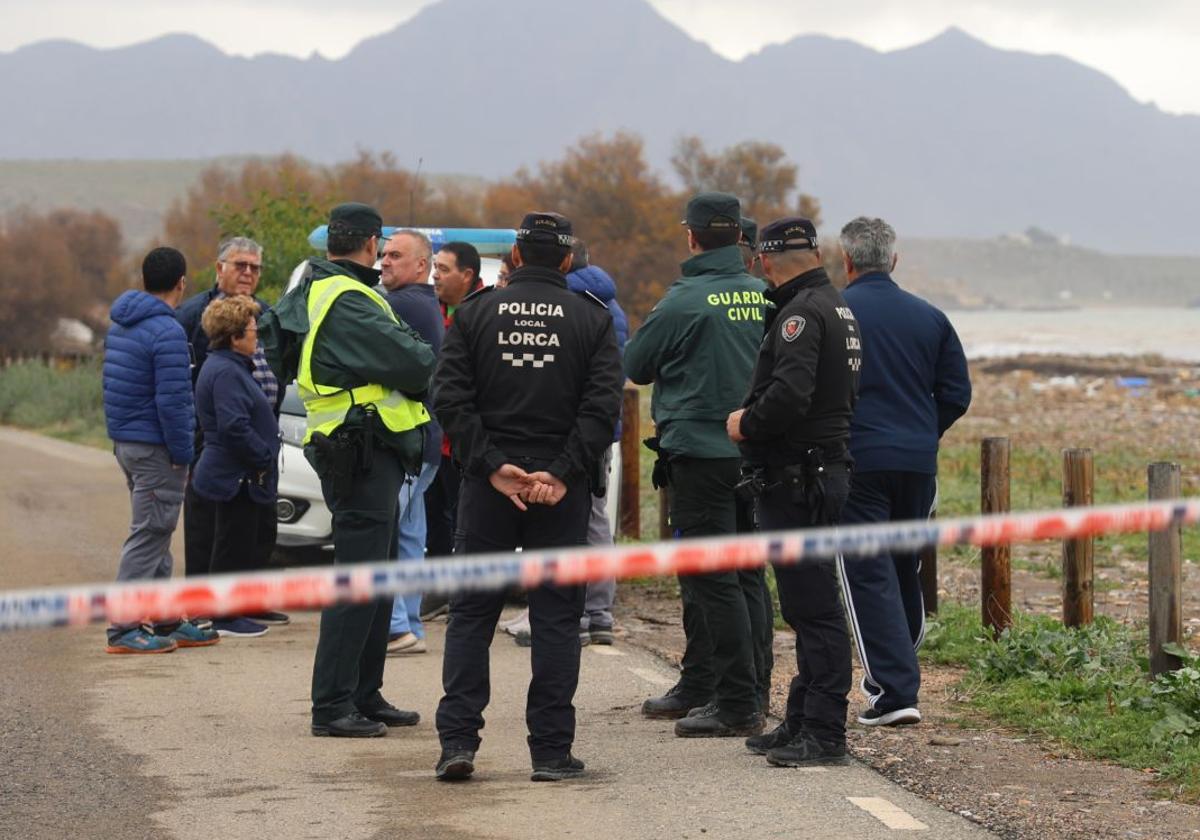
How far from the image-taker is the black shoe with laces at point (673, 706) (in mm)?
7617

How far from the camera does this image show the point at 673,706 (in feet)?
25.0

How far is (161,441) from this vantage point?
9.05 meters

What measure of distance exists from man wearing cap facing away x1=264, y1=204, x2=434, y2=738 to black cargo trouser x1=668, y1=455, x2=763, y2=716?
1.14 meters

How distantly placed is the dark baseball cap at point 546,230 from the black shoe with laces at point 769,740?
2.04m

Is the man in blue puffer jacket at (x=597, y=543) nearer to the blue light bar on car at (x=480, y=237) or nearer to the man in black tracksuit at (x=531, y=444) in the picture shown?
the blue light bar on car at (x=480, y=237)

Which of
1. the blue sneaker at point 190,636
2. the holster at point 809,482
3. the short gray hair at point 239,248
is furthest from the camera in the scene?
the short gray hair at point 239,248

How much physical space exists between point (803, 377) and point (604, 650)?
10.2 feet

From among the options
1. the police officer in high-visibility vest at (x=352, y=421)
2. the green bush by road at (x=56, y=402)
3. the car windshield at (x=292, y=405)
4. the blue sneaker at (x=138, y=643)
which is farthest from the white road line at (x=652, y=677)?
the green bush by road at (x=56, y=402)

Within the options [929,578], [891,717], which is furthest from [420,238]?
[929,578]

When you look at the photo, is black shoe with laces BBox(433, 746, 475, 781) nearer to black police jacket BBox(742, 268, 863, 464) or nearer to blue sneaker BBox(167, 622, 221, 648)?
black police jacket BBox(742, 268, 863, 464)

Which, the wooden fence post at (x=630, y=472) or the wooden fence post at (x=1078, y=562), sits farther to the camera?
the wooden fence post at (x=630, y=472)

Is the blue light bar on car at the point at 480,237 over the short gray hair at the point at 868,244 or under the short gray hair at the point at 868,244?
over

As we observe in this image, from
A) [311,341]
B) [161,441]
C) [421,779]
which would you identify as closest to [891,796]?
[421,779]

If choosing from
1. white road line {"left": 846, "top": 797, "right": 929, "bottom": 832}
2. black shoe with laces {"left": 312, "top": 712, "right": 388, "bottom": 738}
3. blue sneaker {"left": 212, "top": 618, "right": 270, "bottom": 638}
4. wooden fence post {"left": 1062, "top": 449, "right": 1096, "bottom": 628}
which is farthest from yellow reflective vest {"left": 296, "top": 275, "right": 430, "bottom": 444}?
wooden fence post {"left": 1062, "top": 449, "right": 1096, "bottom": 628}
